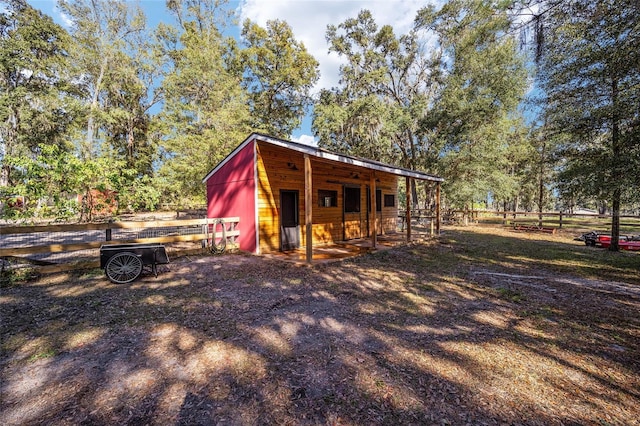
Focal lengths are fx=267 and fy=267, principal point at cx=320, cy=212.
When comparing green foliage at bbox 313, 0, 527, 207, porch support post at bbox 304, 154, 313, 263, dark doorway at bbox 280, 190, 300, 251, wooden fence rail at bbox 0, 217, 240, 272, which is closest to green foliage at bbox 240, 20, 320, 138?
green foliage at bbox 313, 0, 527, 207

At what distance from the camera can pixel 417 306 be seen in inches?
172

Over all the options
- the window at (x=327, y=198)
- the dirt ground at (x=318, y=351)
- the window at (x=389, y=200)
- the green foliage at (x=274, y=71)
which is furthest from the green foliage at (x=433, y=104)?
the dirt ground at (x=318, y=351)

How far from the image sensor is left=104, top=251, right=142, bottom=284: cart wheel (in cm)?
538

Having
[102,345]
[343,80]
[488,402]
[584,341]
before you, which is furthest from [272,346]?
[343,80]

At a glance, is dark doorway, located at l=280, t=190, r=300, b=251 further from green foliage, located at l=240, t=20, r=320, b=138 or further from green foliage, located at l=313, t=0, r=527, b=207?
green foliage, located at l=240, t=20, r=320, b=138

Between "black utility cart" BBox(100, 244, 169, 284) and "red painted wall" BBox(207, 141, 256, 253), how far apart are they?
311 cm

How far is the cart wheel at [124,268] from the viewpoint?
5.38 meters

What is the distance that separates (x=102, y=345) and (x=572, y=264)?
1043 cm

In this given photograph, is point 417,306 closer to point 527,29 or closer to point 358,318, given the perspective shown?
point 358,318

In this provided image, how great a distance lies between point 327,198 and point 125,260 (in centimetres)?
668

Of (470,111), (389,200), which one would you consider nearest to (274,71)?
(470,111)

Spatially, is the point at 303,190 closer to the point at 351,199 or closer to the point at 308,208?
the point at 308,208

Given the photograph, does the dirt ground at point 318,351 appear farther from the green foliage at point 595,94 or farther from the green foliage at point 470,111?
the green foliage at point 470,111

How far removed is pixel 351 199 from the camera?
11.6 metres
